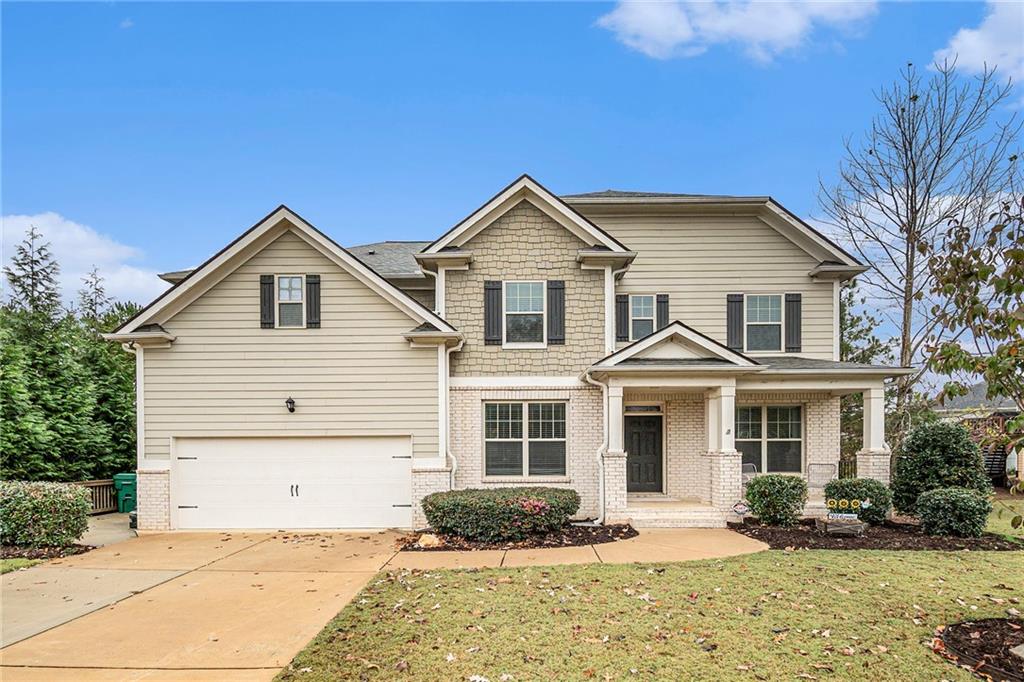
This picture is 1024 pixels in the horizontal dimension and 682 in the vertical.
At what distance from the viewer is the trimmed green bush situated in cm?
1133

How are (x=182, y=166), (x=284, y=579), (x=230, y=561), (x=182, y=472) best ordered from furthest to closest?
(x=182, y=166) < (x=182, y=472) < (x=230, y=561) < (x=284, y=579)

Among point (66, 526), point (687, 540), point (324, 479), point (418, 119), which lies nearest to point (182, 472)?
point (66, 526)

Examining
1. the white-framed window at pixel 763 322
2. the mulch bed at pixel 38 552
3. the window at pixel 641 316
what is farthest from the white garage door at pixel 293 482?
the white-framed window at pixel 763 322

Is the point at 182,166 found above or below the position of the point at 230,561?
above

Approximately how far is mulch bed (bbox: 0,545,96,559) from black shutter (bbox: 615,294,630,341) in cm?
1124

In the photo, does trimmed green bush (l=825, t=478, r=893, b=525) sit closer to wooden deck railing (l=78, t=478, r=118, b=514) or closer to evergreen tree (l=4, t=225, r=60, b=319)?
wooden deck railing (l=78, t=478, r=118, b=514)

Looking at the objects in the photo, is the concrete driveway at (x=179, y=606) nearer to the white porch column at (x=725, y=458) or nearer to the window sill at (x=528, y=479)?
the window sill at (x=528, y=479)

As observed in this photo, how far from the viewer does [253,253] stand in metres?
12.0

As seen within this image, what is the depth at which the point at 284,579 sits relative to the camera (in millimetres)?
8164

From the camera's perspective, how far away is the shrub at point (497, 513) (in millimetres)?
10250

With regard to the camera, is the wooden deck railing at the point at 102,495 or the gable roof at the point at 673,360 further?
the wooden deck railing at the point at 102,495

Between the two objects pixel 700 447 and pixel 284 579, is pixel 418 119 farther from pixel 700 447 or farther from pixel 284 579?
pixel 284 579

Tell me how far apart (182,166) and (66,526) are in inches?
464

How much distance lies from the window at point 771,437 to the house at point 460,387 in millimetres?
36
